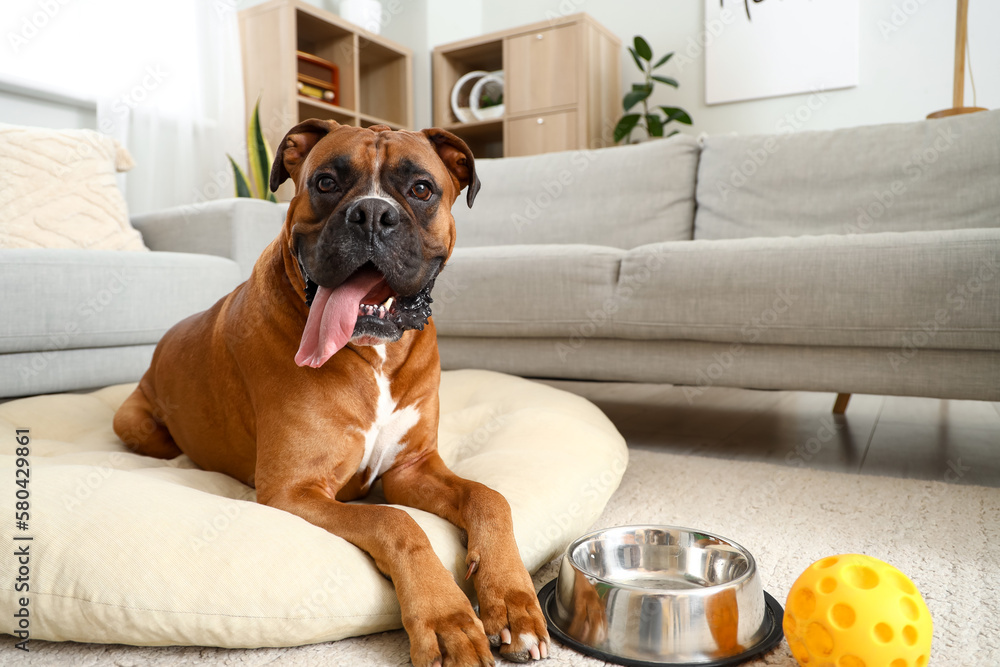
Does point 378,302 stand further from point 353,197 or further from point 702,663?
point 702,663

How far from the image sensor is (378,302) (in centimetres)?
122

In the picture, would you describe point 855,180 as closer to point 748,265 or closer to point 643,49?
point 748,265

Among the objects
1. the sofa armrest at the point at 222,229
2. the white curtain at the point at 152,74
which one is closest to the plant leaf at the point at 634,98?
the white curtain at the point at 152,74

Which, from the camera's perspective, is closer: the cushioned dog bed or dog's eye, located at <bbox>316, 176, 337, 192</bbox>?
the cushioned dog bed

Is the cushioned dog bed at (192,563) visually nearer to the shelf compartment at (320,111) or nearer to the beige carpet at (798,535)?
the beige carpet at (798,535)

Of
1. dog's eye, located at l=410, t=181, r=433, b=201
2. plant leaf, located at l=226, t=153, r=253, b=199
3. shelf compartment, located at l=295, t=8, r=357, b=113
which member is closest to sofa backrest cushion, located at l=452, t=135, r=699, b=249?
plant leaf, located at l=226, t=153, r=253, b=199

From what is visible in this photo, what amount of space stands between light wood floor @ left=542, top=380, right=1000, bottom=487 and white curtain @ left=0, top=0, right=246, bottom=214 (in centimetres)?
250

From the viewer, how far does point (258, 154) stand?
12.6ft

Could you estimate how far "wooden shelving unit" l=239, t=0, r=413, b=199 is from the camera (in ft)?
13.9

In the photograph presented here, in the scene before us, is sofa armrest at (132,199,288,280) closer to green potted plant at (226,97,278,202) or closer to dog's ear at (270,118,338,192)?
green potted plant at (226,97,278,202)

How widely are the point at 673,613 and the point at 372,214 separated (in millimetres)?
755

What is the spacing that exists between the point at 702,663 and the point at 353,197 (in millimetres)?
912

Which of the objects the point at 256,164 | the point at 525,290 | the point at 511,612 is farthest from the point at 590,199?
the point at 511,612

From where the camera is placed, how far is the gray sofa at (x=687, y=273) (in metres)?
1.77
